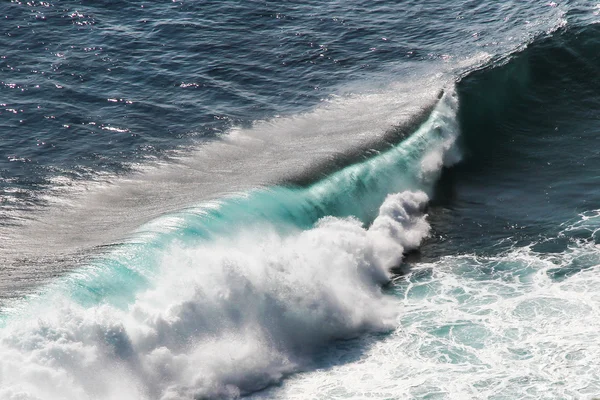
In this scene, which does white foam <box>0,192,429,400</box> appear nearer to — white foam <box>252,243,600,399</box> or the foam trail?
the foam trail

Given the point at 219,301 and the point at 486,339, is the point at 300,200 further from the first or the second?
the point at 486,339

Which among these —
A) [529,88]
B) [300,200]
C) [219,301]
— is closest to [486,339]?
[219,301]

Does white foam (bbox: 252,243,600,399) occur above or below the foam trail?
below

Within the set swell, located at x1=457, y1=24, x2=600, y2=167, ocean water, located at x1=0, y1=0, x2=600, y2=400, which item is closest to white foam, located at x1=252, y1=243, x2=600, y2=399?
ocean water, located at x1=0, y1=0, x2=600, y2=400

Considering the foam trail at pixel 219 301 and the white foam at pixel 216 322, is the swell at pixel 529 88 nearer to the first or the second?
the foam trail at pixel 219 301

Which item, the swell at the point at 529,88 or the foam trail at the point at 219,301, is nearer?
the foam trail at the point at 219,301

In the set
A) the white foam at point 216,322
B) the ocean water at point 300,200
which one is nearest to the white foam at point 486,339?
the ocean water at point 300,200
